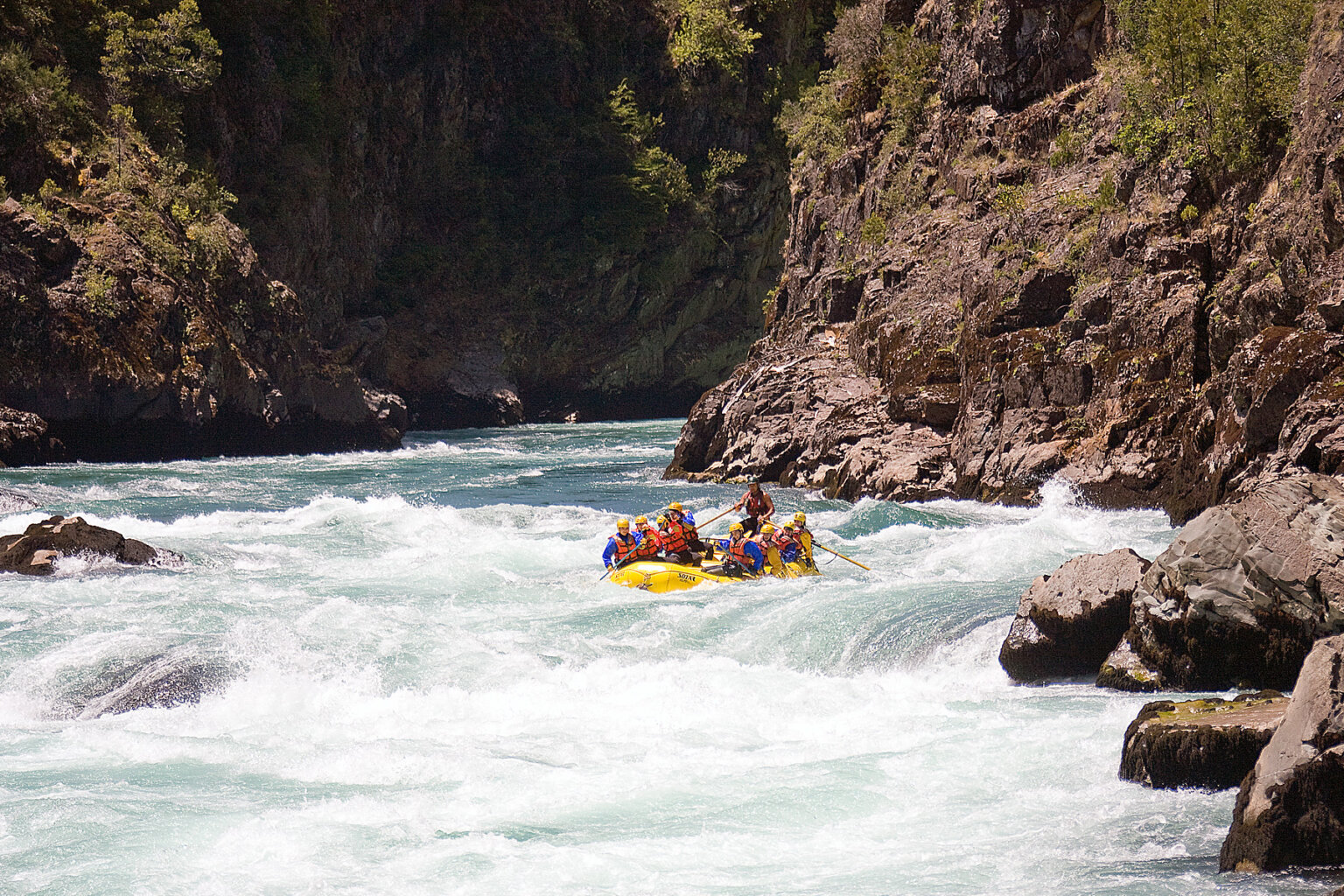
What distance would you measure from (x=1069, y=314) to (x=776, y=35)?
92.2 feet

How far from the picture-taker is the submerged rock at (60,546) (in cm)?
1320

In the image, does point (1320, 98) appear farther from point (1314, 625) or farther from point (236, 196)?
point (236, 196)

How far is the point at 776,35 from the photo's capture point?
42375 mm

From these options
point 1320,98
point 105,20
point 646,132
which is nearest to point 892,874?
point 1320,98

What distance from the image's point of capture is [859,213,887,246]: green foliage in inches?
915

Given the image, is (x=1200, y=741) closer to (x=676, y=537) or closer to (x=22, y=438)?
(x=676, y=537)

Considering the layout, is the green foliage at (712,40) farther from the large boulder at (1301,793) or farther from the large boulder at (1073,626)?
the large boulder at (1301,793)

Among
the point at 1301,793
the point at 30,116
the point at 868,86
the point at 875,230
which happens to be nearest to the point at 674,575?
the point at 1301,793

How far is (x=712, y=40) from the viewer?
41.1 meters

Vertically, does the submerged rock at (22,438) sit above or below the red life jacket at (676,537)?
above

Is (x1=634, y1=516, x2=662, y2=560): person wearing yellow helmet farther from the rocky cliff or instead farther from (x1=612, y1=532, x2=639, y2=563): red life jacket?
the rocky cliff

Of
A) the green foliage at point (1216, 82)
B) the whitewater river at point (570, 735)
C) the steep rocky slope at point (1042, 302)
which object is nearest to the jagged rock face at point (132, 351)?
the steep rocky slope at point (1042, 302)

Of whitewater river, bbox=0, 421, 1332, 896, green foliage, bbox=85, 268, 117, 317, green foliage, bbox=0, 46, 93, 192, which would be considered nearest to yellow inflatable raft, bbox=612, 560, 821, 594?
whitewater river, bbox=0, 421, 1332, 896

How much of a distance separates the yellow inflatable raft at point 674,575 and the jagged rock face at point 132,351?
15.4 metres
